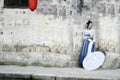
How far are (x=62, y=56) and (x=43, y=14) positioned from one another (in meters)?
1.48

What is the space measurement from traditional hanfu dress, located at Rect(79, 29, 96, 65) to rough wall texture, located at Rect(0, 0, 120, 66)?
16 cm

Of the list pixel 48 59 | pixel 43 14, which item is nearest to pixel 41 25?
pixel 43 14

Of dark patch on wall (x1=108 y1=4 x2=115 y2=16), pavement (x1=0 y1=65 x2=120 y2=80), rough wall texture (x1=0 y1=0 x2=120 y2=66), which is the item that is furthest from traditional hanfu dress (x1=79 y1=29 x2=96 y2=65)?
dark patch on wall (x1=108 y1=4 x2=115 y2=16)

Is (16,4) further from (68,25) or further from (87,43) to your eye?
(87,43)

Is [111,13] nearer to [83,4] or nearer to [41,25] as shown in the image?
[83,4]

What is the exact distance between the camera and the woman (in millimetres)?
11672

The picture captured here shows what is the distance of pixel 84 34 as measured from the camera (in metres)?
11.8

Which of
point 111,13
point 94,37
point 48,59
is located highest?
point 111,13

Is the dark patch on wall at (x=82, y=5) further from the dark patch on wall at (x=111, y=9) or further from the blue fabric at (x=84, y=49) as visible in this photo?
the blue fabric at (x=84, y=49)

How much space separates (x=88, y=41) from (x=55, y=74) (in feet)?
6.41

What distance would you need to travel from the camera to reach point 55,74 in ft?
33.8

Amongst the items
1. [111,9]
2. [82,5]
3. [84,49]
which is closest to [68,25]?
[82,5]

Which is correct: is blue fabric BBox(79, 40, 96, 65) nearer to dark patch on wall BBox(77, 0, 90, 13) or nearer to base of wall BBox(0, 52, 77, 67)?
base of wall BBox(0, 52, 77, 67)

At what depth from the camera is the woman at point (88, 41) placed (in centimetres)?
1167
